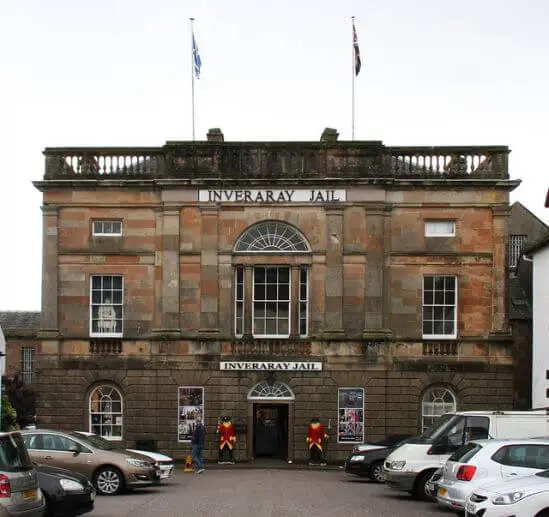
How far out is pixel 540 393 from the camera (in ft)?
152

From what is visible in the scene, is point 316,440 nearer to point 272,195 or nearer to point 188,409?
point 188,409

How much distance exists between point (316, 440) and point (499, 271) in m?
8.93

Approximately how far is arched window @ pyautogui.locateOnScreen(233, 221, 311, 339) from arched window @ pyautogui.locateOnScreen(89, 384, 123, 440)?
5026mm

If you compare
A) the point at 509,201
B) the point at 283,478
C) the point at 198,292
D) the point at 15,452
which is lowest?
the point at 283,478

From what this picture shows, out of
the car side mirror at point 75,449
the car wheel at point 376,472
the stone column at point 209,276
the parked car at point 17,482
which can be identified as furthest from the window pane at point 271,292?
the parked car at point 17,482

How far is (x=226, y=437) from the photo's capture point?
145ft

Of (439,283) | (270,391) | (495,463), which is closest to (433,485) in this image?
(495,463)

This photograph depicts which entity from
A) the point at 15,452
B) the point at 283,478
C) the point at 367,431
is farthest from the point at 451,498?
the point at 367,431

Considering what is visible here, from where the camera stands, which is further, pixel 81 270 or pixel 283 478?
pixel 81 270

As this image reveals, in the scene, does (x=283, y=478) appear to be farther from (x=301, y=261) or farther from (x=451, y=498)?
(x=451, y=498)

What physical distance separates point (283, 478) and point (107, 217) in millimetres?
13447

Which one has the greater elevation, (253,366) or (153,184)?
(153,184)

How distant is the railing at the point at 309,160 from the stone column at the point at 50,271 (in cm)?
152

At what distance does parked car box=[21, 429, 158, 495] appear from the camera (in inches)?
1168
